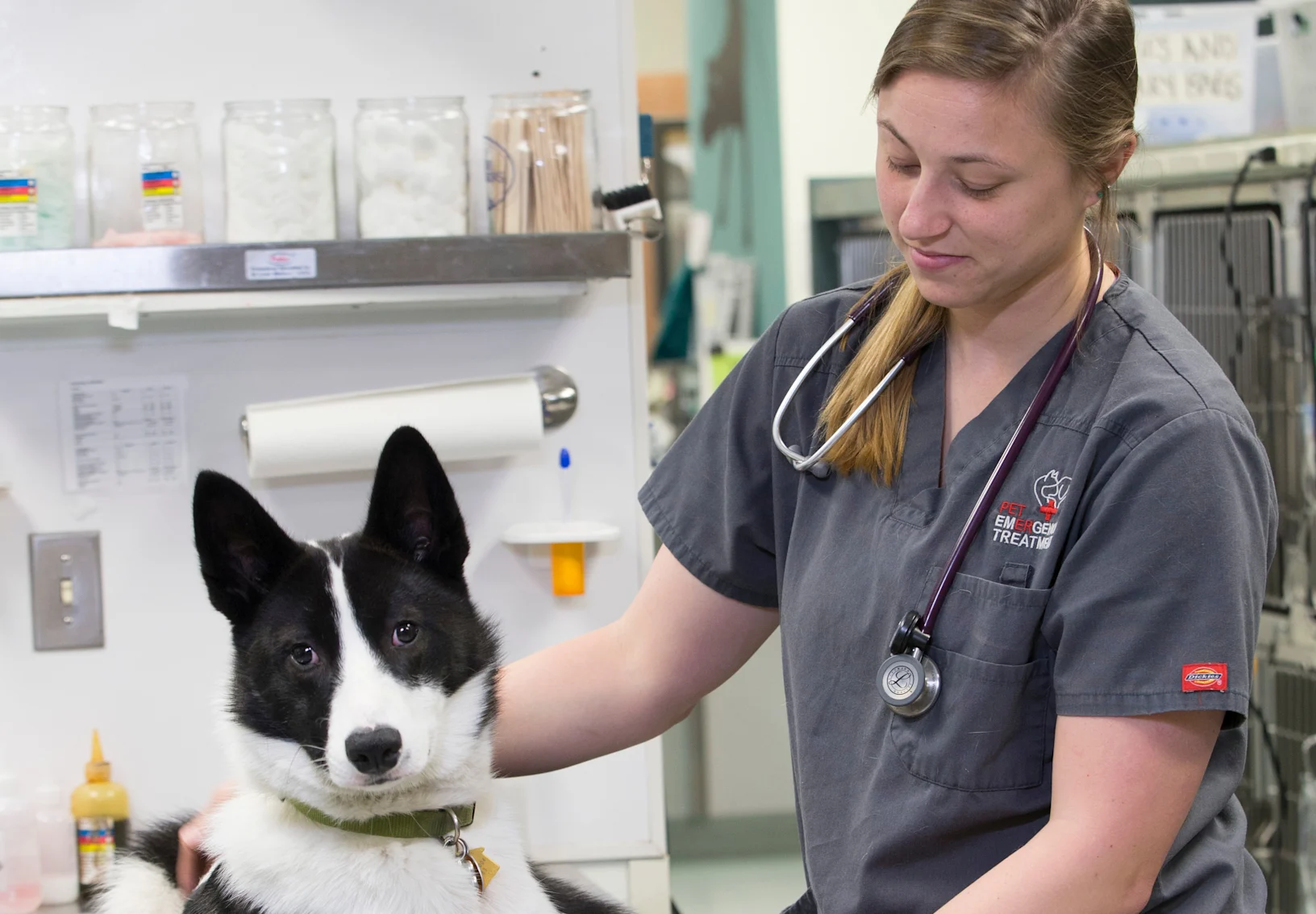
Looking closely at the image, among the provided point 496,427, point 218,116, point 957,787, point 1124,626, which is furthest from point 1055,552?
point 218,116

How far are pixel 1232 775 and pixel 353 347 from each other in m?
1.36

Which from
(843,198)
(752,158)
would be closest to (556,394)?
(843,198)

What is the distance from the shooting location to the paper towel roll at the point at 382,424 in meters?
1.75

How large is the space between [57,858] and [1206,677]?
1.64 metres

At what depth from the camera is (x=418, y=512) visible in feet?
4.34

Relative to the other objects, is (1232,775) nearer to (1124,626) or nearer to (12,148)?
(1124,626)

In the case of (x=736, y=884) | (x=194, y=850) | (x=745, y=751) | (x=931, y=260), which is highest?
(x=931, y=260)

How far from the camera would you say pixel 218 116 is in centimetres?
185

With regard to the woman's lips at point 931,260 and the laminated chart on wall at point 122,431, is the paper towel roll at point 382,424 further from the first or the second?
the woman's lips at point 931,260

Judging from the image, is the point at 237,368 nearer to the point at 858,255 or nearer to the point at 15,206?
the point at 15,206

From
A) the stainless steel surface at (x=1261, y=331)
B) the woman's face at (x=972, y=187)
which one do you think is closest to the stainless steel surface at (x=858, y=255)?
the stainless steel surface at (x=1261, y=331)

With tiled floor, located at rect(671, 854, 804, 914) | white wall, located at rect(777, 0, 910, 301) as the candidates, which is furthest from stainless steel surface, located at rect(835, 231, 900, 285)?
tiled floor, located at rect(671, 854, 804, 914)

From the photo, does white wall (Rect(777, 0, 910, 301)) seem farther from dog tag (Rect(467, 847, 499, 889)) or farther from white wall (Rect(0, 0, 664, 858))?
dog tag (Rect(467, 847, 499, 889))

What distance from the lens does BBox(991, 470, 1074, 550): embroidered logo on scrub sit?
1.09 m
